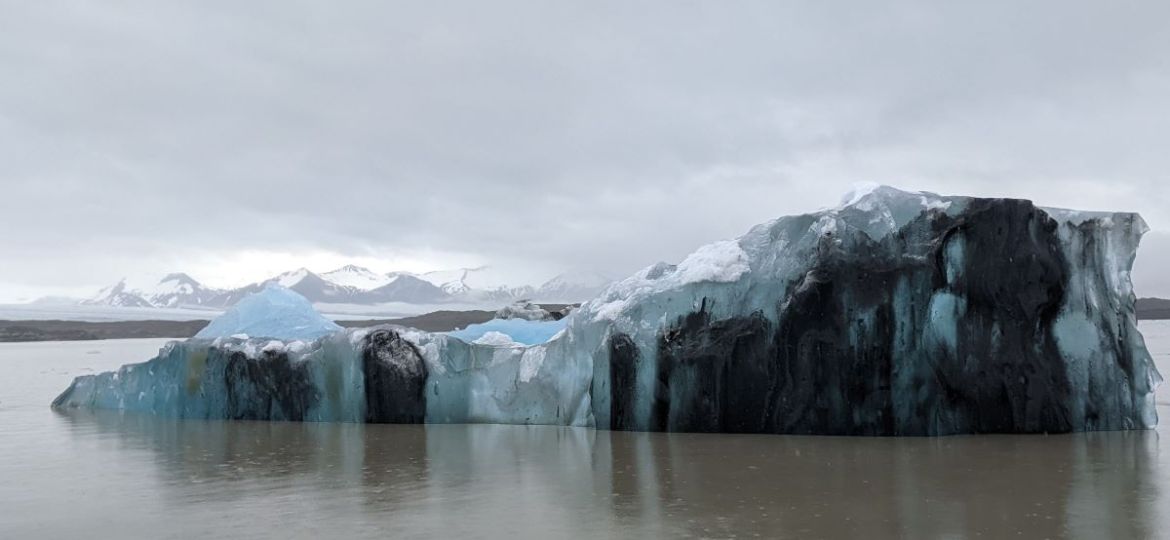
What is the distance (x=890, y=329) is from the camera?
39.5ft

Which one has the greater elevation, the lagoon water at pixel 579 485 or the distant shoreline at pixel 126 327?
the distant shoreline at pixel 126 327

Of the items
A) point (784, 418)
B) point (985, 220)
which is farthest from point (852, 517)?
point (985, 220)

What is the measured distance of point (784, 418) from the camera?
40.2 ft

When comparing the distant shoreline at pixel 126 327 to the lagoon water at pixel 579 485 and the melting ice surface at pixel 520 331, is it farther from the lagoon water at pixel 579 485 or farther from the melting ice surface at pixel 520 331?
the lagoon water at pixel 579 485

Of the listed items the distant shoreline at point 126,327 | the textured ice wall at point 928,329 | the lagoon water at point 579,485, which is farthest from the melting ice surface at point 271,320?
the distant shoreline at point 126,327

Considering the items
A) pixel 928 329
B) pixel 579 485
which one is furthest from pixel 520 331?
pixel 579 485

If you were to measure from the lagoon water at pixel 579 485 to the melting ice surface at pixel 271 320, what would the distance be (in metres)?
3.94

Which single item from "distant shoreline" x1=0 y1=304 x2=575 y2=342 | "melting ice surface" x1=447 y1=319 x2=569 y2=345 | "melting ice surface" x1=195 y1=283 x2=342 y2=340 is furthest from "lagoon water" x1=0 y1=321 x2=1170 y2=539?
"distant shoreline" x1=0 y1=304 x2=575 y2=342

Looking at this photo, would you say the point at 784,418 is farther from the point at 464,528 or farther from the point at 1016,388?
the point at 464,528

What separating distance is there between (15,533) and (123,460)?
13.3ft

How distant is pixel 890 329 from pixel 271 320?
1141cm

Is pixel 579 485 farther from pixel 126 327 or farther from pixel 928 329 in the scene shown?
pixel 126 327

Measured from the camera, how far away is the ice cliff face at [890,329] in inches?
468

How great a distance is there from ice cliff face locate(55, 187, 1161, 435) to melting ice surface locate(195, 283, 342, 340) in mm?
6438
